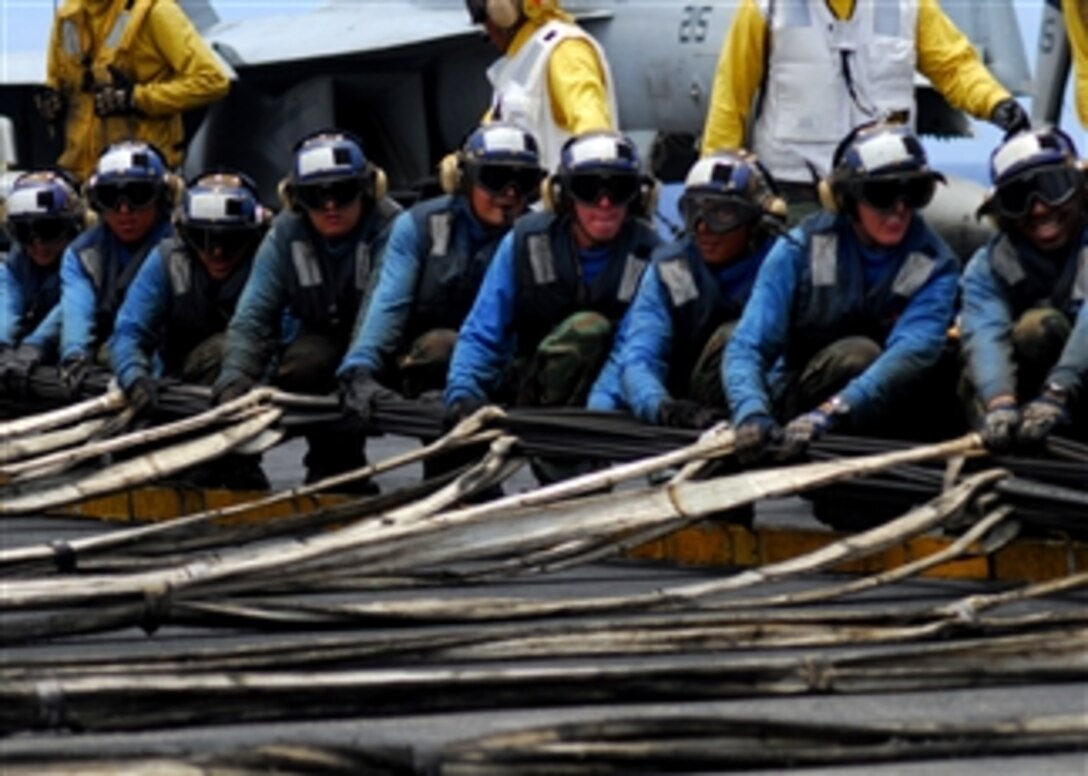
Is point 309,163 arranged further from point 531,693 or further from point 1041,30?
point 1041,30

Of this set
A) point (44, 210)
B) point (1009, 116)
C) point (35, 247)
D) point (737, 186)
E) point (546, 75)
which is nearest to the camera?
point (737, 186)

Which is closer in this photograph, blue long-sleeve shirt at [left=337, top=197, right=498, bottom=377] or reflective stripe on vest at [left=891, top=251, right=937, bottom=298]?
reflective stripe on vest at [left=891, top=251, right=937, bottom=298]

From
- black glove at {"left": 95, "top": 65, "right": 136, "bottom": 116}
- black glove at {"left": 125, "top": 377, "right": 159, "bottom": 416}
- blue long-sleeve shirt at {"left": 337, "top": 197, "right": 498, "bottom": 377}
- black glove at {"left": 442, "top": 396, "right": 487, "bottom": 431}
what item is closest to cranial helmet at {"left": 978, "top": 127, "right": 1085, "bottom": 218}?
black glove at {"left": 442, "top": 396, "right": 487, "bottom": 431}

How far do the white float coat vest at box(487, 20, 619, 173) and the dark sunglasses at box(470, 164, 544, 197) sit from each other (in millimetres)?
928

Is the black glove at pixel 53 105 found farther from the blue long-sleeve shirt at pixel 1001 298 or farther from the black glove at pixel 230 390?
the blue long-sleeve shirt at pixel 1001 298

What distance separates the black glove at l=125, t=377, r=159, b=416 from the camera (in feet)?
40.1

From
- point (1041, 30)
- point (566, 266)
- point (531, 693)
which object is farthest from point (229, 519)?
point (1041, 30)

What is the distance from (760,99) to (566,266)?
1547mm

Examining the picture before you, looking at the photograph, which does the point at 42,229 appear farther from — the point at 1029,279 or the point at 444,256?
the point at 1029,279

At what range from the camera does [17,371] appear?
13383 mm

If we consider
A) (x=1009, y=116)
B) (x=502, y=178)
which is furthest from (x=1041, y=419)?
(x=502, y=178)

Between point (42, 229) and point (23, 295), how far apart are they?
0.28 metres

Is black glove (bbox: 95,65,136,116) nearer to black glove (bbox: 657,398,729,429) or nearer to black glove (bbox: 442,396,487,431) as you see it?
black glove (bbox: 442,396,487,431)

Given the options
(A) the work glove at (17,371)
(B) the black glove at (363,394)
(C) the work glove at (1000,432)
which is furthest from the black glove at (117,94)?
(C) the work glove at (1000,432)
